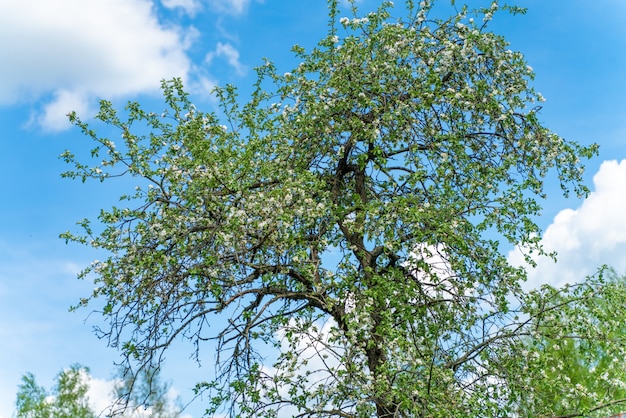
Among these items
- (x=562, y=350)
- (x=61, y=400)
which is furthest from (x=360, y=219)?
(x=61, y=400)

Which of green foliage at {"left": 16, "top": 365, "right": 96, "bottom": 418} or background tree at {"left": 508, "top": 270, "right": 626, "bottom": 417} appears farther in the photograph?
green foliage at {"left": 16, "top": 365, "right": 96, "bottom": 418}

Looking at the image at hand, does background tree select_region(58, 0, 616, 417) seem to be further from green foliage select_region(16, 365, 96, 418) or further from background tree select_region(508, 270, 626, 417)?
green foliage select_region(16, 365, 96, 418)

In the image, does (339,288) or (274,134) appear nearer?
(339,288)

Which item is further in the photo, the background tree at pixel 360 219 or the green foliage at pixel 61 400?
the green foliage at pixel 61 400

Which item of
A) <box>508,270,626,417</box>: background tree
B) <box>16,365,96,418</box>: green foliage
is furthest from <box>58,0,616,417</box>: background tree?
<box>16,365,96,418</box>: green foliage

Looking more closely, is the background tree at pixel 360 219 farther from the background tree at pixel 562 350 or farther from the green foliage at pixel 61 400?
the green foliage at pixel 61 400

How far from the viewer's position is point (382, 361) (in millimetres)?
10500

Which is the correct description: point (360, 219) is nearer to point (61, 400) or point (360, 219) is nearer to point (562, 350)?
point (562, 350)

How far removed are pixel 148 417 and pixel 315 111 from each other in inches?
506

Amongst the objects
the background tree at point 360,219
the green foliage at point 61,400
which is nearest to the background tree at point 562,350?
the background tree at point 360,219

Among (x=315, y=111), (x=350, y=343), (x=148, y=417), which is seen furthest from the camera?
(x=148, y=417)

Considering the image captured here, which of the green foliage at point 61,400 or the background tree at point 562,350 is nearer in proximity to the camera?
the background tree at point 562,350

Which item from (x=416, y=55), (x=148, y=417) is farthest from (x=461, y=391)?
(x=148, y=417)

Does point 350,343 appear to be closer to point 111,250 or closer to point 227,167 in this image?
point 227,167
